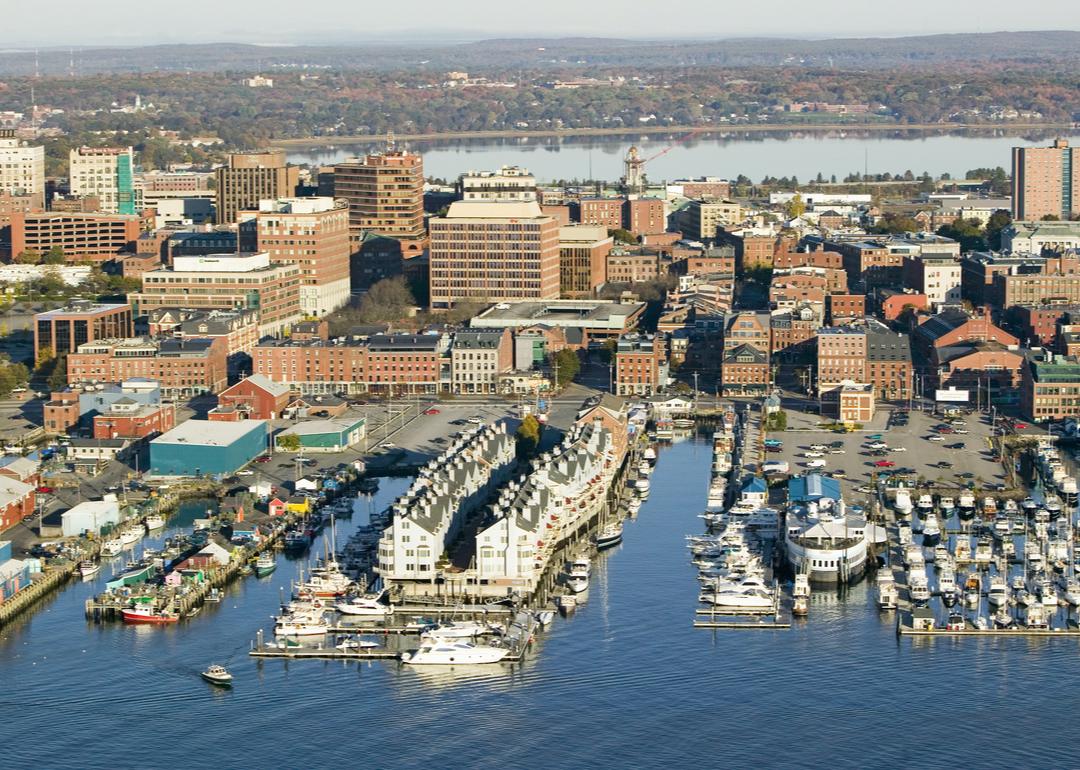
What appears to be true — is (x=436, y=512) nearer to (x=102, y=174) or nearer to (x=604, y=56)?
(x=102, y=174)

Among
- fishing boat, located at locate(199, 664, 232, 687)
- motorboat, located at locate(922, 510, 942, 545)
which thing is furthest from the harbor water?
motorboat, located at locate(922, 510, 942, 545)

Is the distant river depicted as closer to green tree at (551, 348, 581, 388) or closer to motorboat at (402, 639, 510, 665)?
green tree at (551, 348, 581, 388)

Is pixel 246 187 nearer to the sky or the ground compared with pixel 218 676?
nearer to the sky

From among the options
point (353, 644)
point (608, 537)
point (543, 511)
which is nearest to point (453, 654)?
point (353, 644)

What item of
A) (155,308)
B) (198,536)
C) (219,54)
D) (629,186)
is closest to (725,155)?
(629,186)

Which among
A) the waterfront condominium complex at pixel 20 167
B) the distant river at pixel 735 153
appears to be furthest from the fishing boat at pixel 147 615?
the distant river at pixel 735 153

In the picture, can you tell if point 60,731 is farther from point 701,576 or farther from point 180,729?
point 701,576
